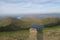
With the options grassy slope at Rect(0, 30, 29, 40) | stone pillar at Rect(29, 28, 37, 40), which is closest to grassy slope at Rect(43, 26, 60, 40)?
stone pillar at Rect(29, 28, 37, 40)

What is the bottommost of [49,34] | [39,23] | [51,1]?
[49,34]

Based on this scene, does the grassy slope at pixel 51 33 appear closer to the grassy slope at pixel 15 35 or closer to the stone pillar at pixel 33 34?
the stone pillar at pixel 33 34

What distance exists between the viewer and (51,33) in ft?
7.27

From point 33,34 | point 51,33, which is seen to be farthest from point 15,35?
point 51,33

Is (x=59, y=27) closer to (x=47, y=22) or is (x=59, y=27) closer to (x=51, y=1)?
(x=47, y=22)

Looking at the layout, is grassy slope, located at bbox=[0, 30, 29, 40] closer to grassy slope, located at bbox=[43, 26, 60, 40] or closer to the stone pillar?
the stone pillar

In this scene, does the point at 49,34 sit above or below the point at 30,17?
below

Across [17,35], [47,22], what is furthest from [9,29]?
[47,22]

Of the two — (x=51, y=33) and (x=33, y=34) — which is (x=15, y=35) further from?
(x=51, y=33)

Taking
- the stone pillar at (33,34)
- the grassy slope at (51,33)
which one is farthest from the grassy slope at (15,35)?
the grassy slope at (51,33)

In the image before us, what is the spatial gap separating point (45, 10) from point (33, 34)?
435 mm

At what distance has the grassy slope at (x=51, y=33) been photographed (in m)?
2.21

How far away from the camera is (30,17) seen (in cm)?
227

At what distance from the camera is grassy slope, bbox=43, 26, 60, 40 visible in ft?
7.27
